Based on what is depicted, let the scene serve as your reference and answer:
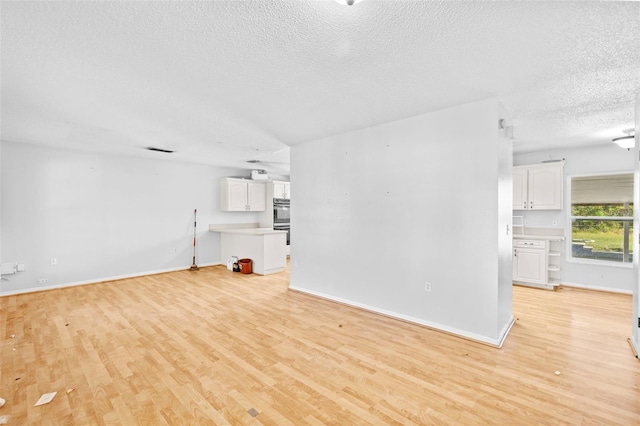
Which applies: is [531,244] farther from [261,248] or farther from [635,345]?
[261,248]

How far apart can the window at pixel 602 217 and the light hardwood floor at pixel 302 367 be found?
125cm

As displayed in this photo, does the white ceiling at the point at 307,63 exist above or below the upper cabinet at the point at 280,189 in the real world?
above

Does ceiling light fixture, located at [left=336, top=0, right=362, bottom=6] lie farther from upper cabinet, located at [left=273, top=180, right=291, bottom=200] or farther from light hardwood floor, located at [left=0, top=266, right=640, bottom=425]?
upper cabinet, located at [left=273, top=180, right=291, bottom=200]

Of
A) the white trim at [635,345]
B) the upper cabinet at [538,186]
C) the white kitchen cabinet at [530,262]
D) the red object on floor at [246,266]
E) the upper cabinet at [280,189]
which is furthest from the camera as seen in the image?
the upper cabinet at [280,189]

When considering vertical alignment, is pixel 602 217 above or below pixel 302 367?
above

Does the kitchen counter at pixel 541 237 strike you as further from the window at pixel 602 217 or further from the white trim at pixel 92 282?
the white trim at pixel 92 282

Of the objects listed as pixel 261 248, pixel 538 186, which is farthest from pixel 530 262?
pixel 261 248

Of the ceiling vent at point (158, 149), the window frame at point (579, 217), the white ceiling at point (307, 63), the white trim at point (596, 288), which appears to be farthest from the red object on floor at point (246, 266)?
the window frame at point (579, 217)

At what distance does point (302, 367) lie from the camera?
250 cm

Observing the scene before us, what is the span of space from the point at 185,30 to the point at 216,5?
0.36 m

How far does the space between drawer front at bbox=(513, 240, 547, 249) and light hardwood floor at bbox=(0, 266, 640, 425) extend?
1.12 meters

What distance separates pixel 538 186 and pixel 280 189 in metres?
5.80

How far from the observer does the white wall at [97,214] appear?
474cm

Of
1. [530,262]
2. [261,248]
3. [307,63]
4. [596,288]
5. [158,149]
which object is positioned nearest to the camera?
[307,63]
